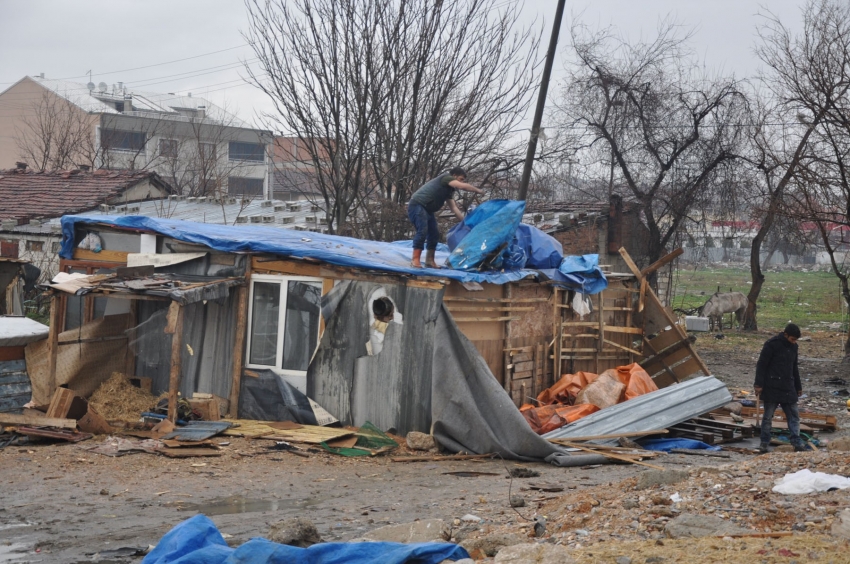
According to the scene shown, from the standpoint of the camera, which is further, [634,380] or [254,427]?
[634,380]

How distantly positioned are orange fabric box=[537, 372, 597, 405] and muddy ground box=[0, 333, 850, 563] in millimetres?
2637

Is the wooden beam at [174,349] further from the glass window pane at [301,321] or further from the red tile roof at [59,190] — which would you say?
the red tile roof at [59,190]

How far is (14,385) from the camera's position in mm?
12195

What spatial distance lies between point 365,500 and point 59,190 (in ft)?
65.6

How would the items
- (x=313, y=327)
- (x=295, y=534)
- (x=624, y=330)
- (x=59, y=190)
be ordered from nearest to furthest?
1. (x=295, y=534)
2. (x=313, y=327)
3. (x=624, y=330)
4. (x=59, y=190)

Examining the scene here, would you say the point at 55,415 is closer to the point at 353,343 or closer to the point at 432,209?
the point at 353,343

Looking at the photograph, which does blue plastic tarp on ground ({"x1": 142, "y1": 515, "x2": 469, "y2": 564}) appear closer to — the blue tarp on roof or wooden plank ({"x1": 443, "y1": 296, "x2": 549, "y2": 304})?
the blue tarp on roof

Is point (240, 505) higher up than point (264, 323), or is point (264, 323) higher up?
point (264, 323)


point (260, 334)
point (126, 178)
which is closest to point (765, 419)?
point (260, 334)

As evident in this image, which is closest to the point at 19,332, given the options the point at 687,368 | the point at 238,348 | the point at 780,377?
the point at 238,348

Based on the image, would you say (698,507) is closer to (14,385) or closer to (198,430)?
(198,430)

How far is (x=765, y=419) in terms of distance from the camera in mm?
11789

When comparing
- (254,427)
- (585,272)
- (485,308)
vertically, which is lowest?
(254,427)

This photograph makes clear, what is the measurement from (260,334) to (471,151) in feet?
33.9
